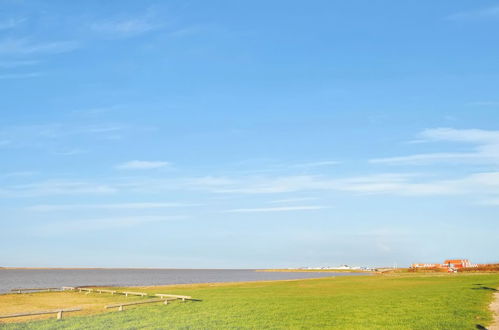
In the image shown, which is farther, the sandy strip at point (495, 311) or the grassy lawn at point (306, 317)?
the grassy lawn at point (306, 317)

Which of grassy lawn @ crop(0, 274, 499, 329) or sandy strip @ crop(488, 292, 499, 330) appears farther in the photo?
grassy lawn @ crop(0, 274, 499, 329)

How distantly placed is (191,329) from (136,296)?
28181mm

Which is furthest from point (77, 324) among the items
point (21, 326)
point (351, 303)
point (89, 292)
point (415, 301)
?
point (89, 292)

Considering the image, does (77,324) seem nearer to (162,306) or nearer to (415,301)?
(162,306)

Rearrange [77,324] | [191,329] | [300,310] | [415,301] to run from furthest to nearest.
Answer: [415,301] < [300,310] < [77,324] < [191,329]

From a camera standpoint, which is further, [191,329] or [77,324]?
[77,324]

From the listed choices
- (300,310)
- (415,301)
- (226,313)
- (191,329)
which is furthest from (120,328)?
(415,301)

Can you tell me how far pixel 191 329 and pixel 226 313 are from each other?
241 inches

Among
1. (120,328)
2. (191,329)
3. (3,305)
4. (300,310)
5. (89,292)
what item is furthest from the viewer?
(89,292)

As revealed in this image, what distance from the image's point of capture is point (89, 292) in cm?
5712

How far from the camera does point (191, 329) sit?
69.5ft

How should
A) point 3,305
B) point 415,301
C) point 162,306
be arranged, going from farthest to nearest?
point 3,305, point 162,306, point 415,301

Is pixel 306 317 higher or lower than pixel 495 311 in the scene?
lower

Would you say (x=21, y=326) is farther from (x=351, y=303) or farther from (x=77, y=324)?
(x=351, y=303)
